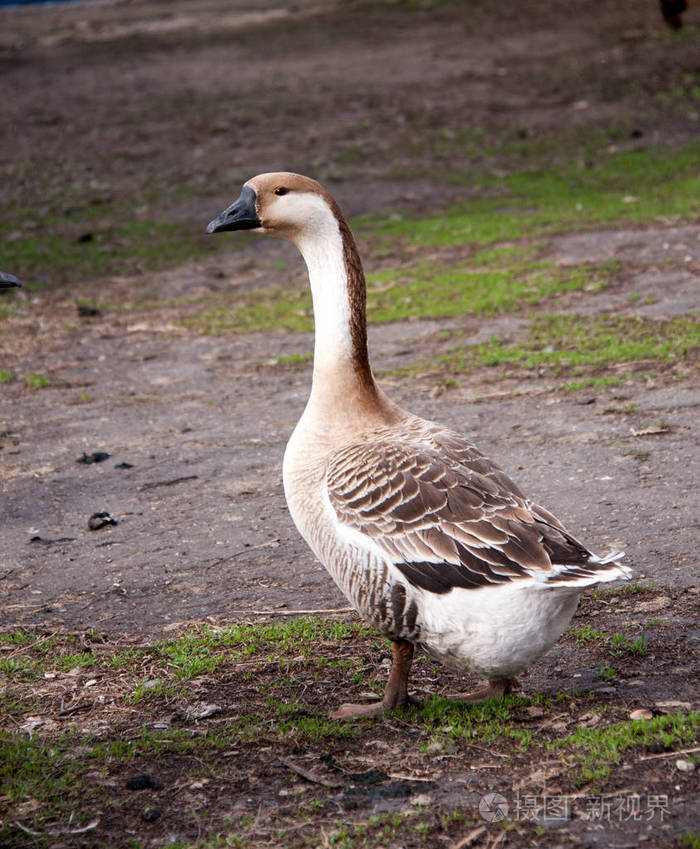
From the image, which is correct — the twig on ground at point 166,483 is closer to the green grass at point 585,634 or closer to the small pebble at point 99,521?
the small pebble at point 99,521

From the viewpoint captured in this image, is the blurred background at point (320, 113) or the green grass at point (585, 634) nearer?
the green grass at point (585, 634)

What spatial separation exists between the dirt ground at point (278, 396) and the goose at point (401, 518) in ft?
1.35

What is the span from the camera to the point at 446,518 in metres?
4.01

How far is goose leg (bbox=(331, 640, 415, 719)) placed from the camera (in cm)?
419

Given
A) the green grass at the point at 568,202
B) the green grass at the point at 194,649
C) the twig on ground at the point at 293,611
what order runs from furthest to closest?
the green grass at the point at 568,202
the twig on ground at the point at 293,611
the green grass at the point at 194,649

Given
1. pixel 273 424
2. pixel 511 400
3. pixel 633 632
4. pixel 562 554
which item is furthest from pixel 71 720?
pixel 511 400

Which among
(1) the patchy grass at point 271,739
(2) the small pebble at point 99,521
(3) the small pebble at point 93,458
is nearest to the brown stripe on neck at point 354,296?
(1) the patchy grass at point 271,739

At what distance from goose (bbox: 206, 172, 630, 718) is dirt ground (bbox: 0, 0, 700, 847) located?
0.41m

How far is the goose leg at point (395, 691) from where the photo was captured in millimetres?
4191

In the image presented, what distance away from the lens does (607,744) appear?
3725mm

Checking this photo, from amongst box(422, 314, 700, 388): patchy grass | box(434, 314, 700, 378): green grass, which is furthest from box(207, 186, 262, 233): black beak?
box(434, 314, 700, 378): green grass

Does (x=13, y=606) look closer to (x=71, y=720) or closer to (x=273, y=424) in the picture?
(x=71, y=720)

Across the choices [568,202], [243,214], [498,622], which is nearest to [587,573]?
[498,622]

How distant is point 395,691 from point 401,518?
2.31ft
